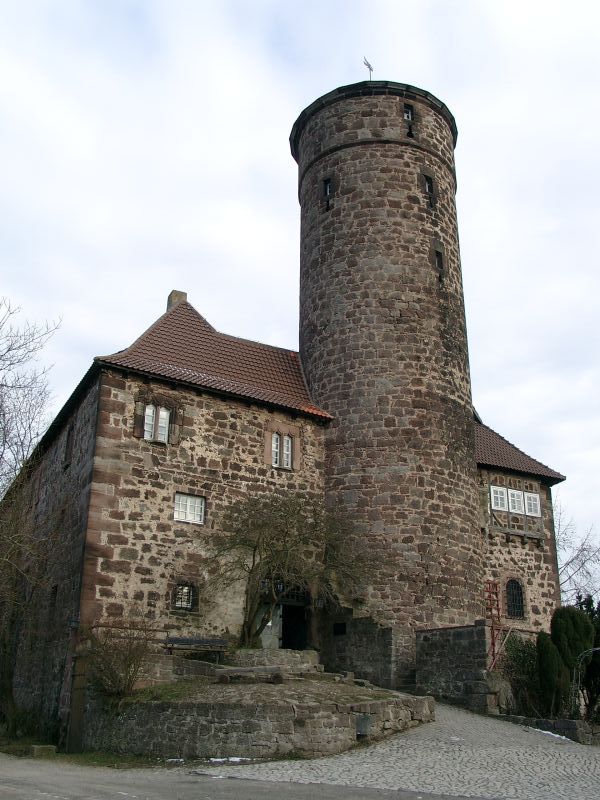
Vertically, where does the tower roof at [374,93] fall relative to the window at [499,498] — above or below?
above

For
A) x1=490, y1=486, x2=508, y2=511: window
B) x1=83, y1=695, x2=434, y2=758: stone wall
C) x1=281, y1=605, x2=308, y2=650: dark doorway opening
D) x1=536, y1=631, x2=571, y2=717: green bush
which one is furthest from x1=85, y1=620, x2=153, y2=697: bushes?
x1=490, y1=486, x2=508, y2=511: window

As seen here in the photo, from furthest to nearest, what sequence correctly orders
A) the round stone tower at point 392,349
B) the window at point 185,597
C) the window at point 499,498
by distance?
the window at point 499,498, the round stone tower at point 392,349, the window at point 185,597

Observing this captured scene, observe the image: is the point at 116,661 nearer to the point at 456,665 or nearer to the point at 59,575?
the point at 59,575

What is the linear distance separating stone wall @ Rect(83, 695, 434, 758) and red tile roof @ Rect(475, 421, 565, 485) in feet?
34.9

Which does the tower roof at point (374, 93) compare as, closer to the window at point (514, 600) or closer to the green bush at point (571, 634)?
the window at point (514, 600)

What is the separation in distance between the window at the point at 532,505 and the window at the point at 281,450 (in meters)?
7.46

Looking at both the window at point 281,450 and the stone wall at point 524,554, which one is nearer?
the window at point 281,450

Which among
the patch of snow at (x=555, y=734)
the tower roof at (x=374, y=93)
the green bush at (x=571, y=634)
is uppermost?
the tower roof at (x=374, y=93)

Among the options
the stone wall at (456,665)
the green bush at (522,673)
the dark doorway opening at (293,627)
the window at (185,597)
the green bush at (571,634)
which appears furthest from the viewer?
the dark doorway opening at (293,627)

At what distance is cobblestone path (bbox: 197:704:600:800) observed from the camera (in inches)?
392

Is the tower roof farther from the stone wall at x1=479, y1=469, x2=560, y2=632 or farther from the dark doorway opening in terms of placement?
the dark doorway opening

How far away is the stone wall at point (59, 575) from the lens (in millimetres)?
17438

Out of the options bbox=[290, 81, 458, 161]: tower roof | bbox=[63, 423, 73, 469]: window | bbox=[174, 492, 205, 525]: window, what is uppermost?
bbox=[290, 81, 458, 161]: tower roof

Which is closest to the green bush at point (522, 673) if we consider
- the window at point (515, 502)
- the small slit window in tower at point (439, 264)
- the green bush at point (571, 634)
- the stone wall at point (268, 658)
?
the green bush at point (571, 634)
